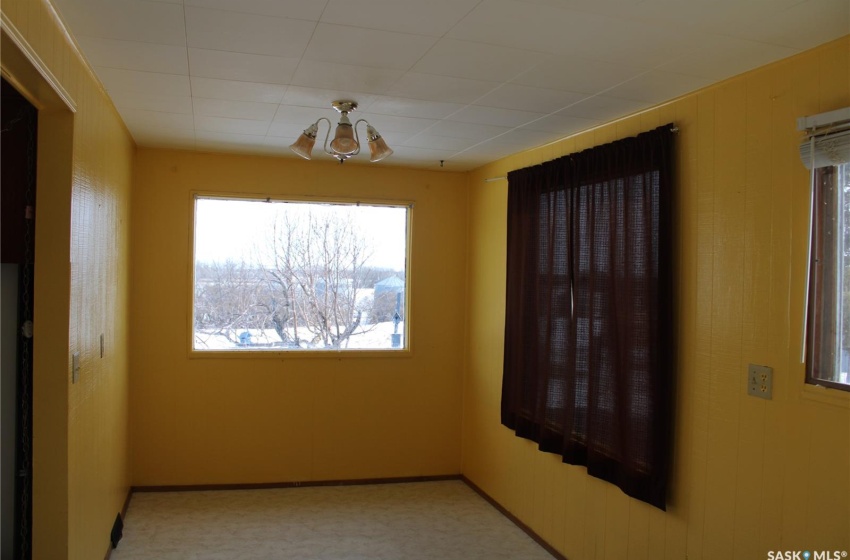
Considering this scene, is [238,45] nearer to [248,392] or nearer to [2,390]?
[2,390]

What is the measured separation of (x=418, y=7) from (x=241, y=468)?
371cm

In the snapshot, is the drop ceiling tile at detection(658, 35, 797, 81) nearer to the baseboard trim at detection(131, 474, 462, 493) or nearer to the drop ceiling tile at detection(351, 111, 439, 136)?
the drop ceiling tile at detection(351, 111, 439, 136)

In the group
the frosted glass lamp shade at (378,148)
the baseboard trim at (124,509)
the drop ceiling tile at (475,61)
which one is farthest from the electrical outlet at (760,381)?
the baseboard trim at (124,509)

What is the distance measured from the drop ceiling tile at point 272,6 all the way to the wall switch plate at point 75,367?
1450mm

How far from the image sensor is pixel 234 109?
3.26 meters

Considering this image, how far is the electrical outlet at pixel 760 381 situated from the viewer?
2.30m

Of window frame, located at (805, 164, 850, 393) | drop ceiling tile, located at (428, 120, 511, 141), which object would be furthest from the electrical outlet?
drop ceiling tile, located at (428, 120, 511, 141)

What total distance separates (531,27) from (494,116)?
45.8 inches

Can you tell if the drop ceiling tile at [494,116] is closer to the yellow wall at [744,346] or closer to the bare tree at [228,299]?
the yellow wall at [744,346]

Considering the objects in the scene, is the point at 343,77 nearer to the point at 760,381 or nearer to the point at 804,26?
the point at 804,26

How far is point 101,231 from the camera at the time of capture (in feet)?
10.0

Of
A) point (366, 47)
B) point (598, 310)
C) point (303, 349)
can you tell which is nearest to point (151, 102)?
point (366, 47)

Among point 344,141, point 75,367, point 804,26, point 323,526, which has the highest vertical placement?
point 804,26

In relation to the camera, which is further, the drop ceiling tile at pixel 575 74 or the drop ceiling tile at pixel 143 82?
the drop ceiling tile at pixel 143 82
